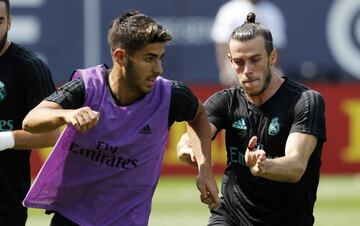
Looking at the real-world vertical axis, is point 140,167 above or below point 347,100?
above

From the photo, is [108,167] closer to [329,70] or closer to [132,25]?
[132,25]

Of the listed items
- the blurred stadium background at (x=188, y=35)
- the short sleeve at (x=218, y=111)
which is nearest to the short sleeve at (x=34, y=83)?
the short sleeve at (x=218, y=111)

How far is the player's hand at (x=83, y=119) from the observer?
716cm

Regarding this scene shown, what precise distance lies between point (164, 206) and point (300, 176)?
26.1 ft

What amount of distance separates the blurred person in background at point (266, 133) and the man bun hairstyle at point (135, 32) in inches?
32.8

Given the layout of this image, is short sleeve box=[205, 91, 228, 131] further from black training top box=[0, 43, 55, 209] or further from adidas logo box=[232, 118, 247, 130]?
black training top box=[0, 43, 55, 209]

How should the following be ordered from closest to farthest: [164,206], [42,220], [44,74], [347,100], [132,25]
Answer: [132,25]
[44,74]
[42,220]
[164,206]
[347,100]

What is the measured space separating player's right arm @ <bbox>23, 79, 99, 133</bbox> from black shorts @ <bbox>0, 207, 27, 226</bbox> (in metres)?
1.11

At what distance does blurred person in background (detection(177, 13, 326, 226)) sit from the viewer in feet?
28.2

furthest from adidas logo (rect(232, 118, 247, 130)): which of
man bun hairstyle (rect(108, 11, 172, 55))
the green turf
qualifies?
the green turf

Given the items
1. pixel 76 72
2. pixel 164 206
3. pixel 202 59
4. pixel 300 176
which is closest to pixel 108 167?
pixel 76 72

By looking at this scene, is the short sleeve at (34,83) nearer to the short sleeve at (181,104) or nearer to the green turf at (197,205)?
the short sleeve at (181,104)

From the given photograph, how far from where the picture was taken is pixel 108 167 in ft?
26.8

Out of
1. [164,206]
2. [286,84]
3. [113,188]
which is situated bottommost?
[164,206]
